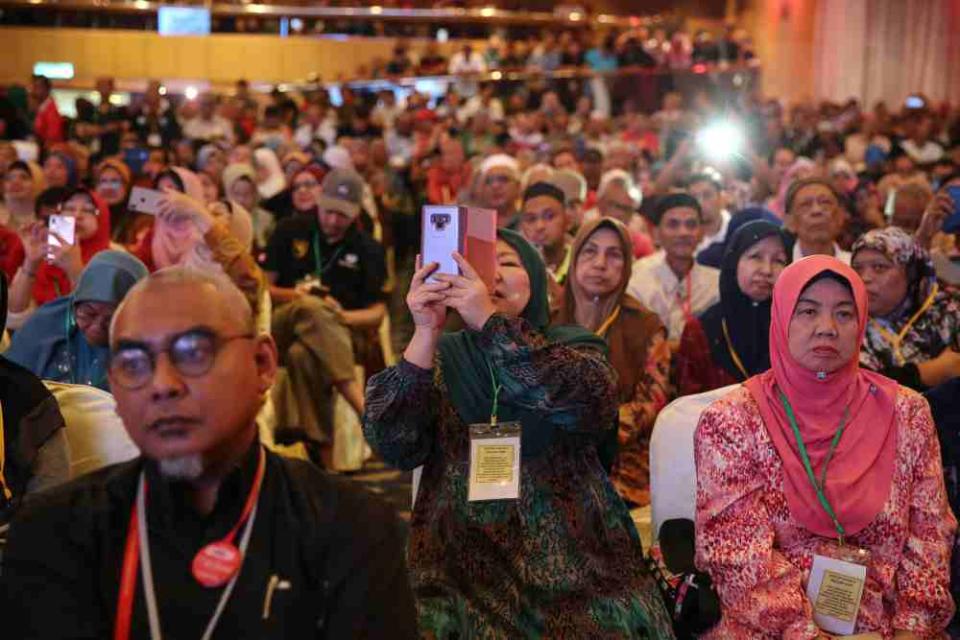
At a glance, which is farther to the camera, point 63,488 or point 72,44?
point 72,44

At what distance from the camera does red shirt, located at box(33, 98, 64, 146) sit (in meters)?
13.6

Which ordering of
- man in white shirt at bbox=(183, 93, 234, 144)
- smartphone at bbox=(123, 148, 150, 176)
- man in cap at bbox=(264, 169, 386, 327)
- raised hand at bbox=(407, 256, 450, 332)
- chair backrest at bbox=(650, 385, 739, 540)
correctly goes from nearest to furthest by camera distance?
raised hand at bbox=(407, 256, 450, 332), chair backrest at bbox=(650, 385, 739, 540), man in cap at bbox=(264, 169, 386, 327), smartphone at bbox=(123, 148, 150, 176), man in white shirt at bbox=(183, 93, 234, 144)

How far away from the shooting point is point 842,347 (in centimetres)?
326

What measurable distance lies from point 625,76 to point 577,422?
15.4 m

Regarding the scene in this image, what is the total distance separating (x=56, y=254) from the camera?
17.3 feet

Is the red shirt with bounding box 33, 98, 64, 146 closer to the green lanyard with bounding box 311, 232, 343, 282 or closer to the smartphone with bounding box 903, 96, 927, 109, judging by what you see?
the green lanyard with bounding box 311, 232, 343, 282

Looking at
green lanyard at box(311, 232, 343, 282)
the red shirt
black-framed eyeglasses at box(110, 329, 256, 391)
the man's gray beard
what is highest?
the red shirt

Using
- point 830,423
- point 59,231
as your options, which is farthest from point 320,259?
point 830,423

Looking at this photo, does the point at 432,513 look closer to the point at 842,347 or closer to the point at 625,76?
the point at 842,347

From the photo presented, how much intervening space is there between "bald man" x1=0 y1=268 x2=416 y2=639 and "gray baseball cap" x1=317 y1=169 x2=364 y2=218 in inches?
195

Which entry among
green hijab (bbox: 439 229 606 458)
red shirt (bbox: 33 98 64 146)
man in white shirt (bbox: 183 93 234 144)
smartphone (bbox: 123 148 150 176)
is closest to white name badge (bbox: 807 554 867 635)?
green hijab (bbox: 439 229 606 458)

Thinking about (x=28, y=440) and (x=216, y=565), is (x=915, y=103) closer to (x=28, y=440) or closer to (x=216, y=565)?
(x=28, y=440)

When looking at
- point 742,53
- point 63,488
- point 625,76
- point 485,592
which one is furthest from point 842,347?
point 742,53

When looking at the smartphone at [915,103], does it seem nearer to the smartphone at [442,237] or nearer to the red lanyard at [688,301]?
the red lanyard at [688,301]
